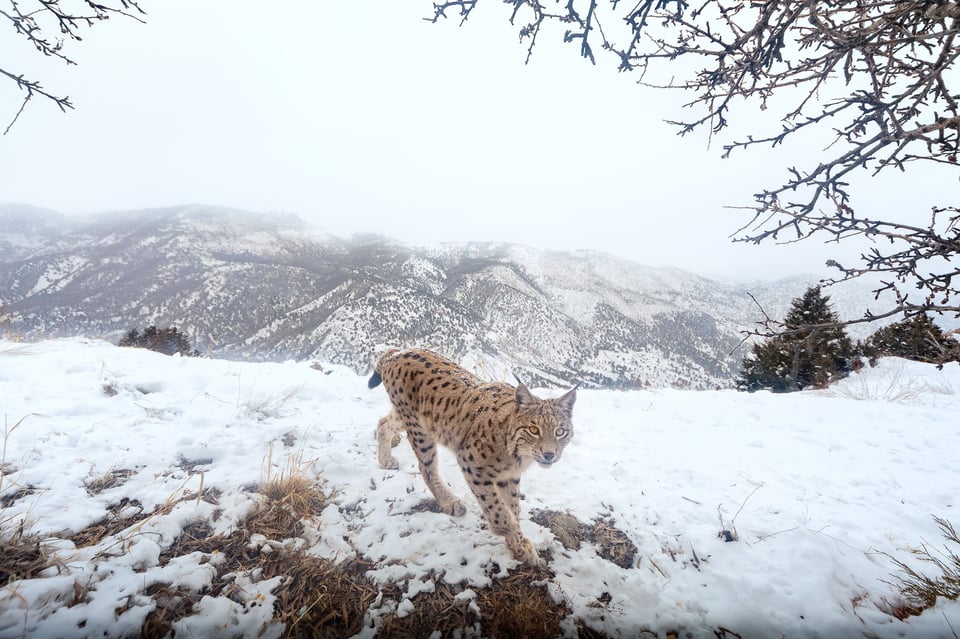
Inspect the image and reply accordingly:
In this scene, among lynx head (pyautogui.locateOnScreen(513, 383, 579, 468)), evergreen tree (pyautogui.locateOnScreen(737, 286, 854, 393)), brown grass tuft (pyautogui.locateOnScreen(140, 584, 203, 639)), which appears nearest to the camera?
brown grass tuft (pyautogui.locateOnScreen(140, 584, 203, 639))

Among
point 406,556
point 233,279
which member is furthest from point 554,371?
point 233,279

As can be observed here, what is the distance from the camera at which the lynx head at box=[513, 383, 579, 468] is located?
3104 millimetres

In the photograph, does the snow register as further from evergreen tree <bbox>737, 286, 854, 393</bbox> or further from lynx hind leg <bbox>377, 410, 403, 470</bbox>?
evergreen tree <bbox>737, 286, 854, 393</bbox>

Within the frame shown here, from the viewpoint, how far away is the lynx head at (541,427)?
3.10m

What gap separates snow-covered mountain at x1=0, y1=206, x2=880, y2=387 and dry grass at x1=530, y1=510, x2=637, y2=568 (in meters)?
8.98

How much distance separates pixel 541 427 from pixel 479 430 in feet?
2.18

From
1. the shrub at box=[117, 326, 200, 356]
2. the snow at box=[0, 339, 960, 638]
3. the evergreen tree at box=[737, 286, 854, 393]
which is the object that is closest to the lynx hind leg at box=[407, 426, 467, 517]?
the snow at box=[0, 339, 960, 638]

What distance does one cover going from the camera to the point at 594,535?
3375mm

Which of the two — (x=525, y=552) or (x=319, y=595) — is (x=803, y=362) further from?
(x=319, y=595)

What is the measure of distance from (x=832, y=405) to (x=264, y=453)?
31.4 ft

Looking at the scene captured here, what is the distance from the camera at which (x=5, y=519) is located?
2430 mm

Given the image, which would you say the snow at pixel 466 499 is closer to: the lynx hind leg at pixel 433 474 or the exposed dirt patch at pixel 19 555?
the exposed dirt patch at pixel 19 555

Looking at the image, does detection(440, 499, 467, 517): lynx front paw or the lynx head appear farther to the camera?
detection(440, 499, 467, 517): lynx front paw

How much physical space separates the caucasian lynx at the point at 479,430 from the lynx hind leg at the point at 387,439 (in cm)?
1
